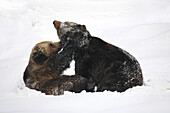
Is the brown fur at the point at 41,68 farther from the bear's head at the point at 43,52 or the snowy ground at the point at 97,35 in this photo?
the snowy ground at the point at 97,35

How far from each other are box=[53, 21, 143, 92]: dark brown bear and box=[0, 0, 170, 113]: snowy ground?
0.63ft

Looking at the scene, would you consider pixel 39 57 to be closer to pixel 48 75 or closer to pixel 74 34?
pixel 48 75

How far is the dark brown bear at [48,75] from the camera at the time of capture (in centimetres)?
463

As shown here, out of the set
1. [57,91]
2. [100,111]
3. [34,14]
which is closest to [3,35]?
[34,14]

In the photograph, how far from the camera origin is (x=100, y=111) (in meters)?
3.61

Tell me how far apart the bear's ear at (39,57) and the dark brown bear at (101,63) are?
345 mm

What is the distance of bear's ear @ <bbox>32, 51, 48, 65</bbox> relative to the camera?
498 cm

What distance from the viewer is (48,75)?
191 inches

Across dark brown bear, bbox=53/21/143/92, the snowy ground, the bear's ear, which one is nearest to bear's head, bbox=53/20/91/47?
dark brown bear, bbox=53/21/143/92

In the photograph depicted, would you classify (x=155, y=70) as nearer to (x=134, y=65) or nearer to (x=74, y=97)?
(x=134, y=65)

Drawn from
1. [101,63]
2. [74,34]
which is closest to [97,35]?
[74,34]

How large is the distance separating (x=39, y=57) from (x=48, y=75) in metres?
0.36

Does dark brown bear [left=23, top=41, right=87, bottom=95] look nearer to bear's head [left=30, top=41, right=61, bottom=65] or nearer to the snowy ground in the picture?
bear's head [left=30, top=41, right=61, bottom=65]

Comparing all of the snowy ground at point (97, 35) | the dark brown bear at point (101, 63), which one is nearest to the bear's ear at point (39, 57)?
the dark brown bear at point (101, 63)
